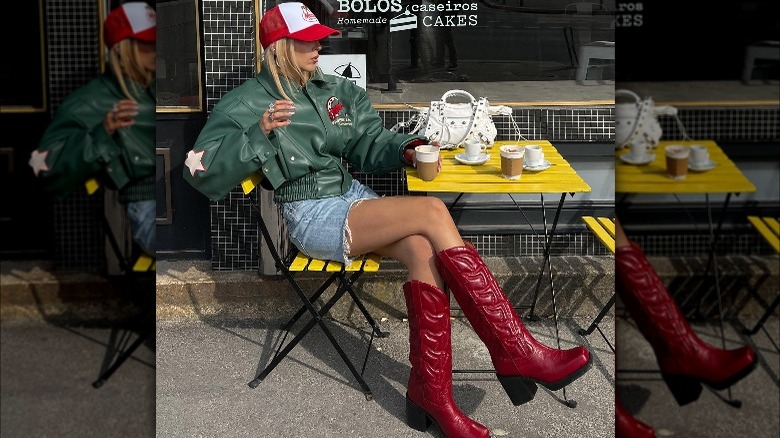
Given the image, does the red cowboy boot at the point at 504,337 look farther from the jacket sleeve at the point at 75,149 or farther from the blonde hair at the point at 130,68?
the jacket sleeve at the point at 75,149

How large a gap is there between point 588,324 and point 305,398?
1.00 metres

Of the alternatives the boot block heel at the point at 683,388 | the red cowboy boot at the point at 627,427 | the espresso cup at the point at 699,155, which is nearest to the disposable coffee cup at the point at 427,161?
the espresso cup at the point at 699,155

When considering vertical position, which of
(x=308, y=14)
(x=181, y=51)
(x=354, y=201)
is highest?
(x=308, y=14)

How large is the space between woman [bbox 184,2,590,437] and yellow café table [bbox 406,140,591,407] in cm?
7

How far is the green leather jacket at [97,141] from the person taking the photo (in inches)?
189

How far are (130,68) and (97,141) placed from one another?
1.22 feet

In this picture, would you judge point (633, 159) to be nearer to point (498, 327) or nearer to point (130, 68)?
point (498, 327)

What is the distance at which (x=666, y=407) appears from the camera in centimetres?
456

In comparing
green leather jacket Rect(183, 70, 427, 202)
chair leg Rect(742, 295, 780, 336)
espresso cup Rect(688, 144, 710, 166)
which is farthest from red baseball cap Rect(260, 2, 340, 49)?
chair leg Rect(742, 295, 780, 336)

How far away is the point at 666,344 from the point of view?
4246 mm

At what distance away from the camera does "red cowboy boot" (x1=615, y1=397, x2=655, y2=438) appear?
4160 mm

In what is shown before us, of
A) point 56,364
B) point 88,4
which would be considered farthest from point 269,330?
Answer: point 88,4

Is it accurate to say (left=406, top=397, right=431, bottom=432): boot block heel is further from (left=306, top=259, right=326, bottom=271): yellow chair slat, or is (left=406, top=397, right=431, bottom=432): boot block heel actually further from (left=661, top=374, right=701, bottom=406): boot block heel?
(left=661, top=374, right=701, bottom=406): boot block heel

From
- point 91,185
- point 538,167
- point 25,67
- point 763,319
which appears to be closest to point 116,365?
point 91,185
